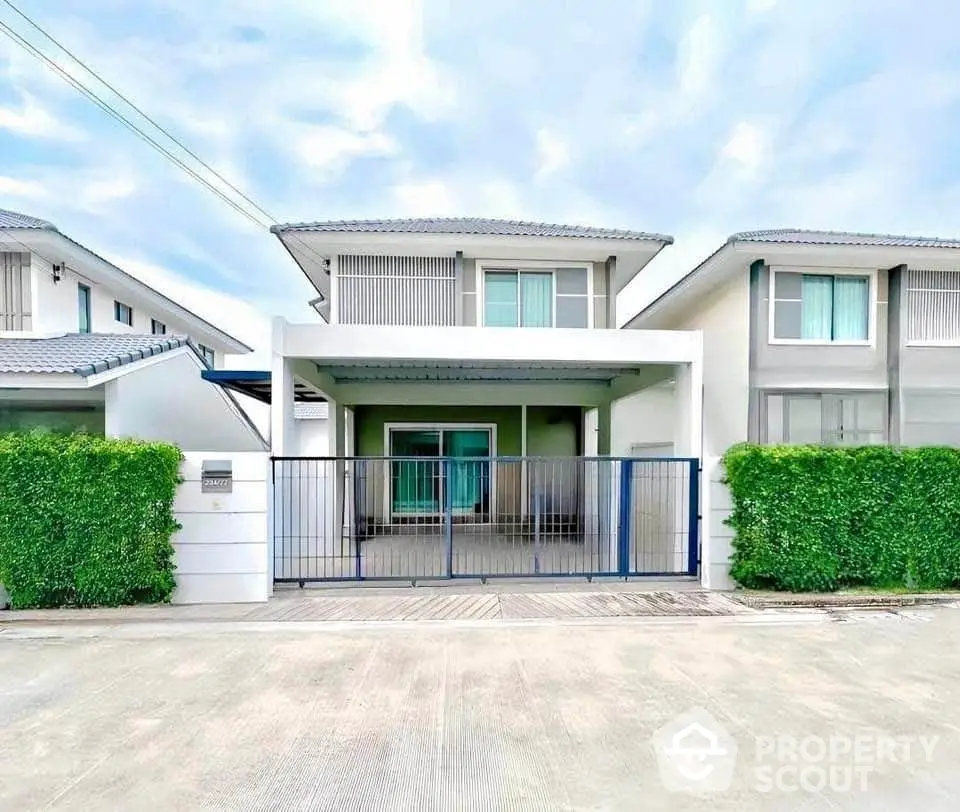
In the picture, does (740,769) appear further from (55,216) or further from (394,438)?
(55,216)

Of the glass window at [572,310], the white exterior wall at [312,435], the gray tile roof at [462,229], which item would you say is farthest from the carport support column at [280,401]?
the white exterior wall at [312,435]

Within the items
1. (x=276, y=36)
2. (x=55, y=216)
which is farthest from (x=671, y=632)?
(x=55, y=216)

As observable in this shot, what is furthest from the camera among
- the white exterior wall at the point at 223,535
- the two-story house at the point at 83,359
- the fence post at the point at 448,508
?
the two-story house at the point at 83,359

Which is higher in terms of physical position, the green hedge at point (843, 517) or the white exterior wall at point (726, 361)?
the white exterior wall at point (726, 361)

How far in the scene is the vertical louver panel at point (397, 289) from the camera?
29.7 ft

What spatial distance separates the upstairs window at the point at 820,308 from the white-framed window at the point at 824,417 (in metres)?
1.16

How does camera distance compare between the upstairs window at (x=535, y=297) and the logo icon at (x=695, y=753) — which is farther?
the upstairs window at (x=535, y=297)

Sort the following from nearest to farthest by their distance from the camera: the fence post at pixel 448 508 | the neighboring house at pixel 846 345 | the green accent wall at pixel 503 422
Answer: the fence post at pixel 448 508
the neighboring house at pixel 846 345
the green accent wall at pixel 503 422

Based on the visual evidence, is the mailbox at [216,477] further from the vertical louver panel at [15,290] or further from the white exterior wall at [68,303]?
the vertical louver panel at [15,290]

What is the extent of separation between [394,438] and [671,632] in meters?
7.50

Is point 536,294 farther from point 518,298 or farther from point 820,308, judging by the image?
point 820,308

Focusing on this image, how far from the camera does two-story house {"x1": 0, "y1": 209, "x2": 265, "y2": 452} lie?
270 inches

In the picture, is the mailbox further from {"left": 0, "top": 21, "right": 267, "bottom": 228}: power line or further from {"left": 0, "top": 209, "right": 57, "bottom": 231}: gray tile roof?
{"left": 0, "top": 209, "right": 57, "bottom": 231}: gray tile roof

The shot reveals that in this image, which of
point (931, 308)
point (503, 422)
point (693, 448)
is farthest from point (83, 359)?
point (931, 308)
